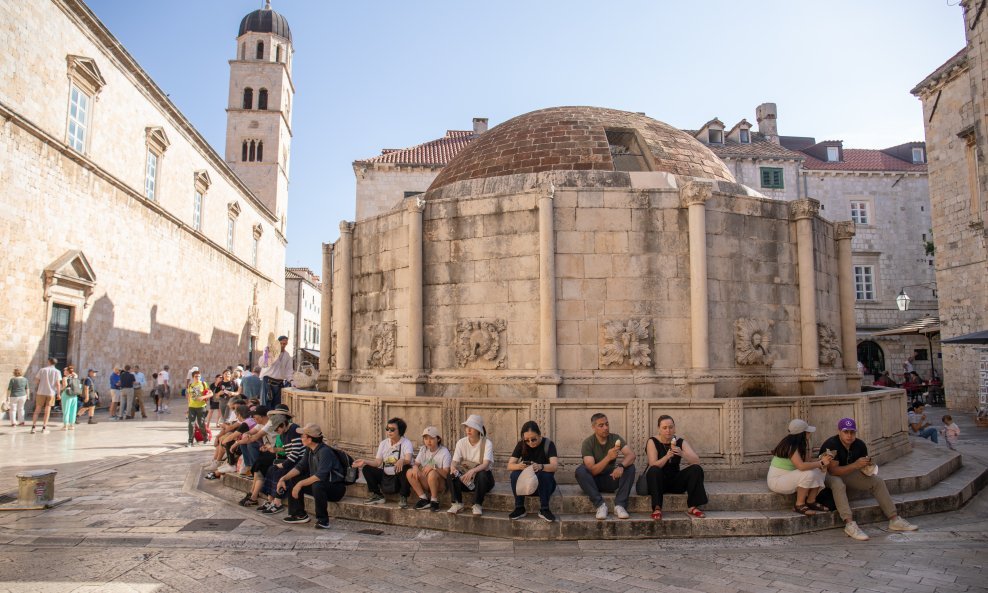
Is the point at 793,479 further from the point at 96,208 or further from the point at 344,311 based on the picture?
the point at 96,208

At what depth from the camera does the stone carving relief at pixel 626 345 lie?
9.02 meters

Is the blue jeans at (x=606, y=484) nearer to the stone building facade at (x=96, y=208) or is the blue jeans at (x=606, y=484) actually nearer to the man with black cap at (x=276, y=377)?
the man with black cap at (x=276, y=377)

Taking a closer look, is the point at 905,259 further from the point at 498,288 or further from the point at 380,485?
the point at 380,485

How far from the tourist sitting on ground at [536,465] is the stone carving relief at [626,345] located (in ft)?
7.21

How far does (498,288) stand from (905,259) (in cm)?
3585

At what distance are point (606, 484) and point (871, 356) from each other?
35.1 metres

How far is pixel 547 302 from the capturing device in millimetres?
9016

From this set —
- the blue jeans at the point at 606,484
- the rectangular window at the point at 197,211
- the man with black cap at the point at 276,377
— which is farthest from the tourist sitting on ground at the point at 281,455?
the rectangular window at the point at 197,211

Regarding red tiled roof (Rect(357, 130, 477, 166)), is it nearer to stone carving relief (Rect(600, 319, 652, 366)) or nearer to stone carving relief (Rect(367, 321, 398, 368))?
stone carving relief (Rect(367, 321, 398, 368))

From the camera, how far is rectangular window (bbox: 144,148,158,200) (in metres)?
28.6

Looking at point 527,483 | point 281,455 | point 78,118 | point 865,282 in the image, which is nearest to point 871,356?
point 865,282

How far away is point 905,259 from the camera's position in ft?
119

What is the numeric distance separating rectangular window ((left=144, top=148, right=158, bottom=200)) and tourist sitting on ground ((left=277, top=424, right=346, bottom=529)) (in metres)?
25.3

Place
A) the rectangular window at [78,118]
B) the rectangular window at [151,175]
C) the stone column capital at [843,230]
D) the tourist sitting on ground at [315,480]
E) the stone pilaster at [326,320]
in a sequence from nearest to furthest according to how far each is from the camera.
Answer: the tourist sitting on ground at [315,480], the stone column capital at [843,230], the stone pilaster at [326,320], the rectangular window at [78,118], the rectangular window at [151,175]
